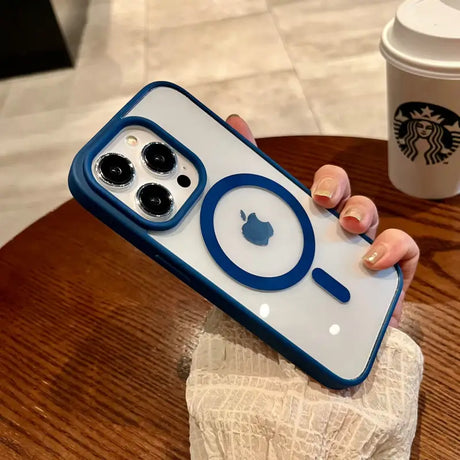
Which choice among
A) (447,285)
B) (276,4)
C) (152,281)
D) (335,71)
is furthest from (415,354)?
(276,4)

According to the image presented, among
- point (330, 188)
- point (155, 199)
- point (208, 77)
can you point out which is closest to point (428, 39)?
point (330, 188)

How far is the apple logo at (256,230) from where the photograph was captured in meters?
0.32

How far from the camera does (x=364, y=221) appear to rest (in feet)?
1.17

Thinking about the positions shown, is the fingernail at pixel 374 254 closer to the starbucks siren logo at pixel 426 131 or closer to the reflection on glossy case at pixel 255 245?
the reflection on glossy case at pixel 255 245

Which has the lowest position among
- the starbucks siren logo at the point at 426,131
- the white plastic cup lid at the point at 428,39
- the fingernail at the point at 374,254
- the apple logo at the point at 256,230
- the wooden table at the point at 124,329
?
the wooden table at the point at 124,329

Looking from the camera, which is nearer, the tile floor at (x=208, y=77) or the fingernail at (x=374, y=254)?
the fingernail at (x=374, y=254)

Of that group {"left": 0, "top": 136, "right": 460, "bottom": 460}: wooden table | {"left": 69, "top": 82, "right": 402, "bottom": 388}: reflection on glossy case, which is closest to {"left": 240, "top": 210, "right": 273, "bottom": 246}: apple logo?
{"left": 69, "top": 82, "right": 402, "bottom": 388}: reflection on glossy case

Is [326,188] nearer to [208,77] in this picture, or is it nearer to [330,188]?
[330,188]

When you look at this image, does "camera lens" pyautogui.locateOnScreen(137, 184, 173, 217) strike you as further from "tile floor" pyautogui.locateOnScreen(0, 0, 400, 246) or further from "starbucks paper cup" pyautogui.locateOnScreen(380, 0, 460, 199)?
"tile floor" pyautogui.locateOnScreen(0, 0, 400, 246)

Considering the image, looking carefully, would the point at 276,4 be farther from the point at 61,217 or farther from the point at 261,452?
the point at 261,452

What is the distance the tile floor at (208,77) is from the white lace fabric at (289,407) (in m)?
0.76

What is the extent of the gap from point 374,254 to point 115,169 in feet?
0.55

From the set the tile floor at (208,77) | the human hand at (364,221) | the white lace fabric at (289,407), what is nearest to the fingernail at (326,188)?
the human hand at (364,221)

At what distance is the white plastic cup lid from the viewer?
42 cm
